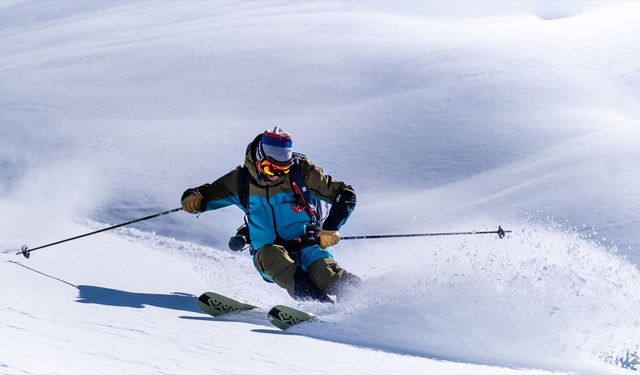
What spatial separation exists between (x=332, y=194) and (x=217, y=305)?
4.48ft

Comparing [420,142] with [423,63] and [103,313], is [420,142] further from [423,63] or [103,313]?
[103,313]

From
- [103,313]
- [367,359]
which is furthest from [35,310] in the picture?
[367,359]

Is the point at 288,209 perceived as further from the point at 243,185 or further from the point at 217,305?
the point at 217,305

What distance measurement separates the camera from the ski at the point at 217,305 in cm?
643

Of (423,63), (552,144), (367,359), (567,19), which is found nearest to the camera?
(367,359)

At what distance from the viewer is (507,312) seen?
5.50 m

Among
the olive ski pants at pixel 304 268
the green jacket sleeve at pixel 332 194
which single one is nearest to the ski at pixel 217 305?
the olive ski pants at pixel 304 268

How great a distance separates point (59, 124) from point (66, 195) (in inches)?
131

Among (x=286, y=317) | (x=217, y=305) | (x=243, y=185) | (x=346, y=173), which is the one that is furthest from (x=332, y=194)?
(x=346, y=173)

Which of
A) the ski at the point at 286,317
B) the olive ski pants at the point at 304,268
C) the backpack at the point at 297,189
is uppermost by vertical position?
the backpack at the point at 297,189

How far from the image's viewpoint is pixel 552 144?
11.7 metres

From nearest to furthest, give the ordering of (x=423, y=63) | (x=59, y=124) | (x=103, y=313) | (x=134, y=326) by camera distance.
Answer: (x=134, y=326), (x=103, y=313), (x=59, y=124), (x=423, y=63)

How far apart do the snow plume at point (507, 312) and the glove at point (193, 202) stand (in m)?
1.45

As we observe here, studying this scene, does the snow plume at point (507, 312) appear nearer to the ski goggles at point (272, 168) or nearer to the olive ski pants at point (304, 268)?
the olive ski pants at point (304, 268)
